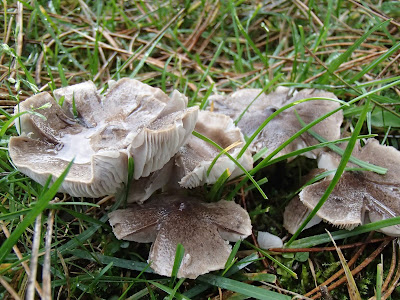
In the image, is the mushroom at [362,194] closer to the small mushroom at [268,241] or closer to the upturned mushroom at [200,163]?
the small mushroom at [268,241]

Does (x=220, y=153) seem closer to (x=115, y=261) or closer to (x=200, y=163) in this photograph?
(x=200, y=163)

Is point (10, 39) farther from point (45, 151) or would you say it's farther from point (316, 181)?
point (316, 181)

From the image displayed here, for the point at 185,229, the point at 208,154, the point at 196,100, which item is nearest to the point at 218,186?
the point at 208,154

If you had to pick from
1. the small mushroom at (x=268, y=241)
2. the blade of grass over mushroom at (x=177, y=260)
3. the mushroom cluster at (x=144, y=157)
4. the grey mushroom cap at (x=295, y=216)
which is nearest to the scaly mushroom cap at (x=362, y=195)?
the grey mushroom cap at (x=295, y=216)

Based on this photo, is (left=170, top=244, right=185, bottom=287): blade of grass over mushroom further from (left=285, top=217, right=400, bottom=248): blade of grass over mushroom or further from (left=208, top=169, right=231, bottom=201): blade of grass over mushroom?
(left=285, top=217, right=400, bottom=248): blade of grass over mushroom

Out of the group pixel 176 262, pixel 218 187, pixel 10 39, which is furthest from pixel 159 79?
pixel 176 262
